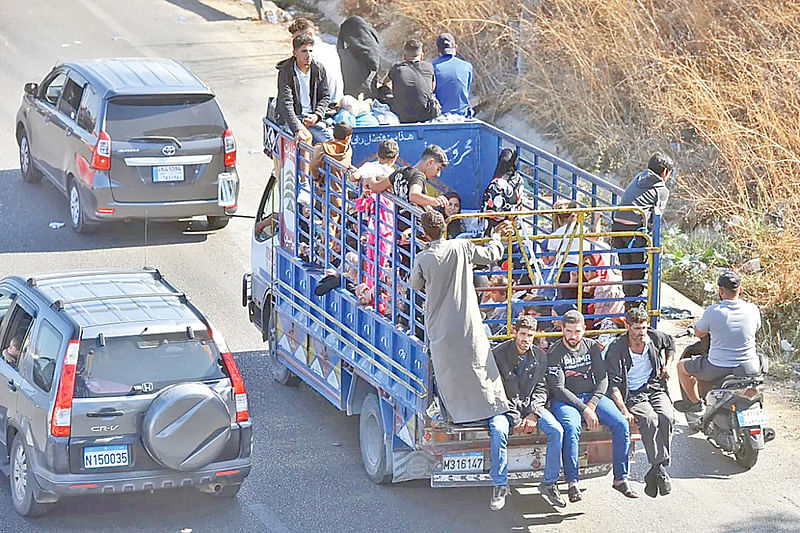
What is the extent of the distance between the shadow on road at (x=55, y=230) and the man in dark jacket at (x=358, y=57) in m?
2.83

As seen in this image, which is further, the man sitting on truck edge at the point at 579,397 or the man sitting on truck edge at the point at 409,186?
the man sitting on truck edge at the point at 409,186

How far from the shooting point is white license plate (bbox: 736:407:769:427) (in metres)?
9.88

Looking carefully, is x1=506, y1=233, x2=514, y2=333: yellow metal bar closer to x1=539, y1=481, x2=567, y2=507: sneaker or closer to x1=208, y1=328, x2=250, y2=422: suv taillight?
x1=539, y1=481, x2=567, y2=507: sneaker

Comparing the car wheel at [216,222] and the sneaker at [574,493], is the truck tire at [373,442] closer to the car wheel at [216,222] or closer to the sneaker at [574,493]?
the sneaker at [574,493]

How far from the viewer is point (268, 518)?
9.07 m

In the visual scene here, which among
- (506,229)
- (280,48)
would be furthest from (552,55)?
(506,229)

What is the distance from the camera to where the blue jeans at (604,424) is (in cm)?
862

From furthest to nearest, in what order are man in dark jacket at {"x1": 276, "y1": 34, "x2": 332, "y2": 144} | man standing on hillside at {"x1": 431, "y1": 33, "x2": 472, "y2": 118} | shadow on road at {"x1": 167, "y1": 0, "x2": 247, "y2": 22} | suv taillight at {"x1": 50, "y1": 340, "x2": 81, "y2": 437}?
shadow on road at {"x1": 167, "y1": 0, "x2": 247, "y2": 22} → man standing on hillside at {"x1": 431, "y1": 33, "x2": 472, "y2": 118} → man in dark jacket at {"x1": 276, "y1": 34, "x2": 332, "y2": 144} → suv taillight at {"x1": 50, "y1": 340, "x2": 81, "y2": 437}

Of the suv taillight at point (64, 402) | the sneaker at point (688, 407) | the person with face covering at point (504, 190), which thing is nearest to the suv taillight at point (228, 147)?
the person with face covering at point (504, 190)

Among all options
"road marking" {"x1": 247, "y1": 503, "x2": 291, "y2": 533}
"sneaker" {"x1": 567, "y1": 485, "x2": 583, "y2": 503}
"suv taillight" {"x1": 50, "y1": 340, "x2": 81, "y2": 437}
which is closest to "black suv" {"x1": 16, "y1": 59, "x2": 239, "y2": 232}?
"road marking" {"x1": 247, "y1": 503, "x2": 291, "y2": 533}

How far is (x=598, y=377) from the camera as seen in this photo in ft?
29.1

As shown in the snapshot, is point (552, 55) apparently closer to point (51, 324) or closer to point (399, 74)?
point (399, 74)

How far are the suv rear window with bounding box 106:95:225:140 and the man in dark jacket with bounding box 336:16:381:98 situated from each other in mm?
1951

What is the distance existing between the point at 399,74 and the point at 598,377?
4495 millimetres
